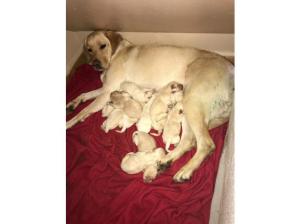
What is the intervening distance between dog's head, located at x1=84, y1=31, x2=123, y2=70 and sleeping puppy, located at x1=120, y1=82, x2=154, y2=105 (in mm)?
225

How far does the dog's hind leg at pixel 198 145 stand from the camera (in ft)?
5.62

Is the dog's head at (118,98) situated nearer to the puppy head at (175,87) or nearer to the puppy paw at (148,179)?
the puppy head at (175,87)

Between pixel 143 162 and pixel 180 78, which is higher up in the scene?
pixel 180 78

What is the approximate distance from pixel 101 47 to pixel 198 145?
0.86 metres

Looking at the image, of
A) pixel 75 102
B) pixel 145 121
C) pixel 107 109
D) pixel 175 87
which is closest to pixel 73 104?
pixel 75 102

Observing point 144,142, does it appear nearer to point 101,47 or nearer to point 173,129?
point 173,129

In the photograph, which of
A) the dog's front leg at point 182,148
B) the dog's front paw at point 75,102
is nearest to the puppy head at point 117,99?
the dog's front paw at point 75,102

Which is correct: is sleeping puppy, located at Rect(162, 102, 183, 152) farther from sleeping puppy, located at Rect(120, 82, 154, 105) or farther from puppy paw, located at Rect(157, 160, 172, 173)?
sleeping puppy, located at Rect(120, 82, 154, 105)

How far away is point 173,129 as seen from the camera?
181 cm

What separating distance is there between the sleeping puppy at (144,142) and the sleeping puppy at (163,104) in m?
0.09

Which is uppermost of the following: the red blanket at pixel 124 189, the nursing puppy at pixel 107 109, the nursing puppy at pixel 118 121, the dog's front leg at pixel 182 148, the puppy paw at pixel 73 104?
the puppy paw at pixel 73 104
